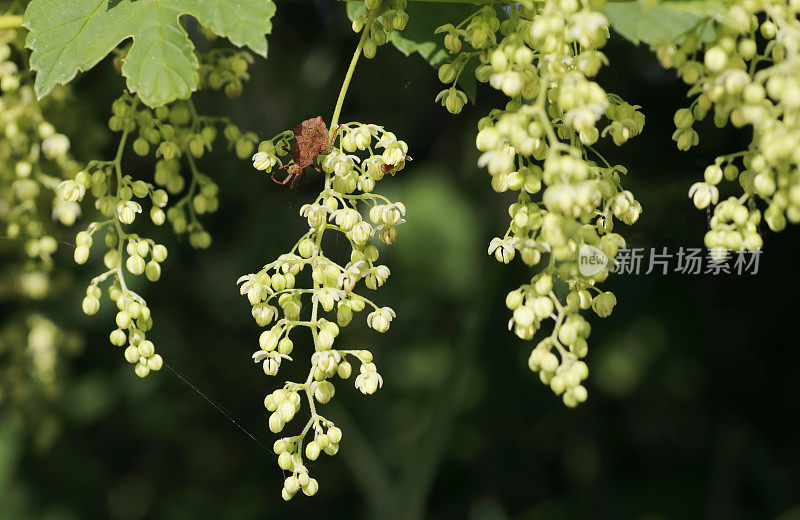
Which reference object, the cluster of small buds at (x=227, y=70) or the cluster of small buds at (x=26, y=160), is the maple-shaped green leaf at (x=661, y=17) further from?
the cluster of small buds at (x=26, y=160)

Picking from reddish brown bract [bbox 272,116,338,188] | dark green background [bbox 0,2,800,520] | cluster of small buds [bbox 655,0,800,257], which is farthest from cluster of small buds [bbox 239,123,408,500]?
dark green background [bbox 0,2,800,520]

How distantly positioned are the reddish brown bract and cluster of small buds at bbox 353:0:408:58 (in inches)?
4.6

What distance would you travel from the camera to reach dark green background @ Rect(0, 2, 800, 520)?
2359 millimetres

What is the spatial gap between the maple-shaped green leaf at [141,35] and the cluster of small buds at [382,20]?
133mm

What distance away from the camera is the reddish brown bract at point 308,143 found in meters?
0.98

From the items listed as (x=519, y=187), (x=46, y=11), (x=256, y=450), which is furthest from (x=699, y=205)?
(x=256, y=450)

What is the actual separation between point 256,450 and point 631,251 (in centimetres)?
171

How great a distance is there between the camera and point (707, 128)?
1.98 meters

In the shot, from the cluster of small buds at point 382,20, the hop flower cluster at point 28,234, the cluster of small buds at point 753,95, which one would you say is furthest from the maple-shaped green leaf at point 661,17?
the hop flower cluster at point 28,234

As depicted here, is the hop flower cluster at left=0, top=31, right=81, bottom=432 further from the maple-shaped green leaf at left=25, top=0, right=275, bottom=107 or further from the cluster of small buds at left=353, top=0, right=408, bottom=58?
the cluster of small buds at left=353, top=0, right=408, bottom=58

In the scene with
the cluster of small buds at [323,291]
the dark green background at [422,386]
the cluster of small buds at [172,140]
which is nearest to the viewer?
the cluster of small buds at [323,291]

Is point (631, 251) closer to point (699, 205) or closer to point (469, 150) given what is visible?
point (699, 205)

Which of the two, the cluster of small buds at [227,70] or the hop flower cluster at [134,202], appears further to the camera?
the cluster of small buds at [227,70]

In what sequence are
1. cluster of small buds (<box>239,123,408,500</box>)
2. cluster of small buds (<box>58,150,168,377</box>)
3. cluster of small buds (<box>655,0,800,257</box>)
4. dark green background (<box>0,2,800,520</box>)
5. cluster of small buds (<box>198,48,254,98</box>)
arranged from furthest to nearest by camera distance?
dark green background (<box>0,2,800,520</box>) < cluster of small buds (<box>198,48,254,98</box>) < cluster of small buds (<box>58,150,168,377</box>) < cluster of small buds (<box>239,123,408,500</box>) < cluster of small buds (<box>655,0,800,257</box>)
